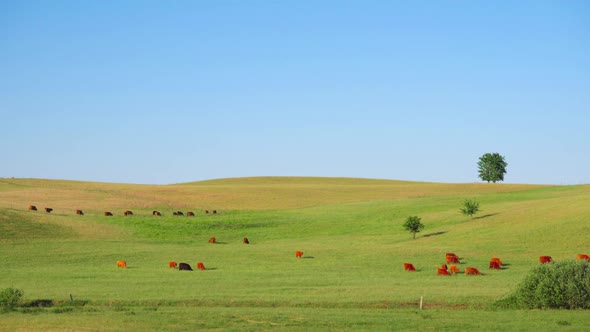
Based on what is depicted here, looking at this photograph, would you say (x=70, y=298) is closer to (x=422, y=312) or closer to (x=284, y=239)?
(x=422, y=312)

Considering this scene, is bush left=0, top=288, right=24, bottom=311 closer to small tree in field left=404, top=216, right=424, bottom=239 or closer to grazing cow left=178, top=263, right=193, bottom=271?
grazing cow left=178, top=263, right=193, bottom=271

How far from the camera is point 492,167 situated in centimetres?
13162

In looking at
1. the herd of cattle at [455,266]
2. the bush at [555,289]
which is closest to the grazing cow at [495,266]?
the herd of cattle at [455,266]

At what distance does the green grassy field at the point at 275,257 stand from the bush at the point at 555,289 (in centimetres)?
128

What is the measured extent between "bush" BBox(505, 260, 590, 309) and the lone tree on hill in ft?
345

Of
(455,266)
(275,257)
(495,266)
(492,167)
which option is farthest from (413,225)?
(492,167)

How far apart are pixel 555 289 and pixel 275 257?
2300 centimetres

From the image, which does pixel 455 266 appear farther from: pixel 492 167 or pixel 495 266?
pixel 492 167

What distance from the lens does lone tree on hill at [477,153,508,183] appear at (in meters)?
132

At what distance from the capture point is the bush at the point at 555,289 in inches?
1103

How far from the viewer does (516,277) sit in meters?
36.3

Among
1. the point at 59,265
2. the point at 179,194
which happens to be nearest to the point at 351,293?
the point at 59,265

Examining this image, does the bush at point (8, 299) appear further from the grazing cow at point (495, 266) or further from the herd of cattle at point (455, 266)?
the grazing cow at point (495, 266)

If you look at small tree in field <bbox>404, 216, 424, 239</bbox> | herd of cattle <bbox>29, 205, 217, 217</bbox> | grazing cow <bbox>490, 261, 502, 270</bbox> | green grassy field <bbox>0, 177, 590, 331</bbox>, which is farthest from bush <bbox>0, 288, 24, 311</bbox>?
herd of cattle <bbox>29, 205, 217, 217</bbox>
